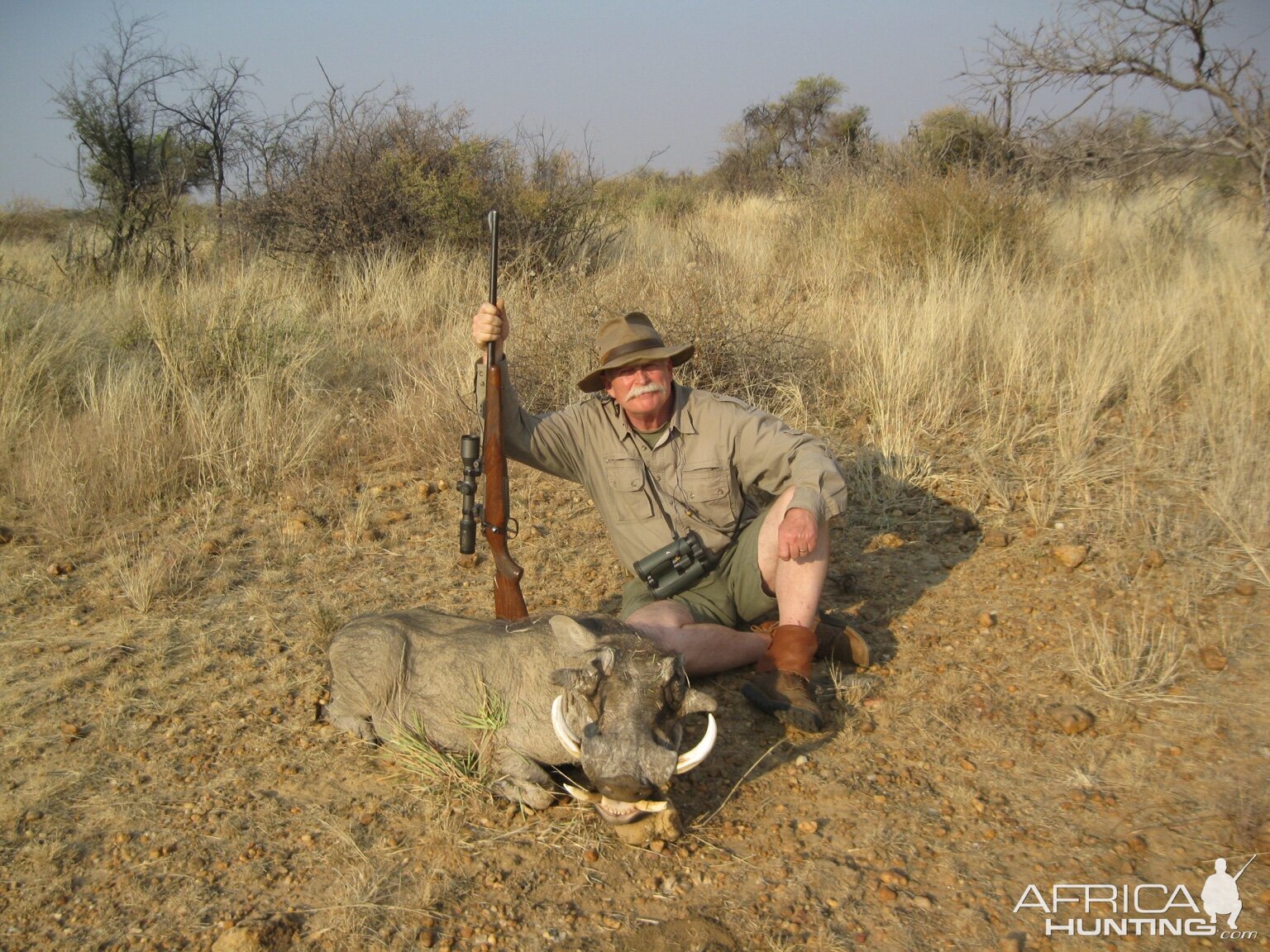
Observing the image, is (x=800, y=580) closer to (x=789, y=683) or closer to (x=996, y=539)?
(x=789, y=683)

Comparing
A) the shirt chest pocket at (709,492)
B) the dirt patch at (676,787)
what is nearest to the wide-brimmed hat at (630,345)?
the shirt chest pocket at (709,492)

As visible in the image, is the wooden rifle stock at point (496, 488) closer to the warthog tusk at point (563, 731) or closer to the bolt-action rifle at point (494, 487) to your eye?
the bolt-action rifle at point (494, 487)

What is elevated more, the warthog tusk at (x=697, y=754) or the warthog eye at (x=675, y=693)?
the warthog eye at (x=675, y=693)

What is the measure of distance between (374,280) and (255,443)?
3670 mm

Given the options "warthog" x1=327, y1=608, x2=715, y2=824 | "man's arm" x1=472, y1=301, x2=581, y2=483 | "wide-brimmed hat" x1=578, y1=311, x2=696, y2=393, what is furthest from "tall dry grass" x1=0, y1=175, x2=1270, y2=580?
"warthog" x1=327, y1=608, x2=715, y2=824

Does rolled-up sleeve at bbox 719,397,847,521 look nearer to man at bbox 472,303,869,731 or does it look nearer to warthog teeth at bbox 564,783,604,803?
man at bbox 472,303,869,731

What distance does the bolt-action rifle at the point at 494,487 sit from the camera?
12.5ft

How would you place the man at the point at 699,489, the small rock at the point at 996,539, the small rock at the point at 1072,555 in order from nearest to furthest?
the man at the point at 699,489 < the small rock at the point at 1072,555 < the small rock at the point at 996,539

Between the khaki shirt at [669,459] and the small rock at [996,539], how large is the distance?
4.67 feet

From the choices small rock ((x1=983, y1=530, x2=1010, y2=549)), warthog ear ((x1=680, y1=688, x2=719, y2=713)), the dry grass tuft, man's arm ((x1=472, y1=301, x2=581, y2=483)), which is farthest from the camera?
small rock ((x1=983, y1=530, x2=1010, y2=549))

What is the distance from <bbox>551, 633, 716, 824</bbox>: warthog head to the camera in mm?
2662

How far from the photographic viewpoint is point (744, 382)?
626cm

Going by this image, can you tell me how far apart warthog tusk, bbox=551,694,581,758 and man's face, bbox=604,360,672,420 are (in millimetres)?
1477

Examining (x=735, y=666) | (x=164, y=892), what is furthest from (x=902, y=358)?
(x=164, y=892)
